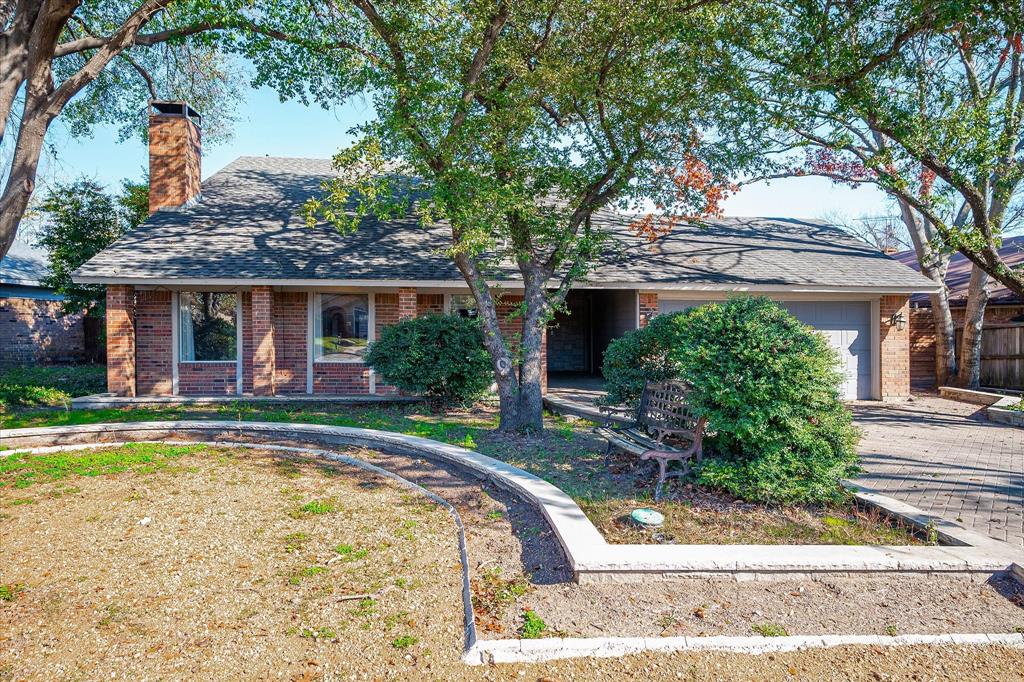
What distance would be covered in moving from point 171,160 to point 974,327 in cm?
2020

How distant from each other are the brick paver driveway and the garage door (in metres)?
2.18

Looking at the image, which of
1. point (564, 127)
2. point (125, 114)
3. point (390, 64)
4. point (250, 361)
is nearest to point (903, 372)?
point (564, 127)

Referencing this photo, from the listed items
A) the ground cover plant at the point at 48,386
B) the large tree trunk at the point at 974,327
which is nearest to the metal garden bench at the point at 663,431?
the ground cover plant at the point at 48,386

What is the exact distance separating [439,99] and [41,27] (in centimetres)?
525

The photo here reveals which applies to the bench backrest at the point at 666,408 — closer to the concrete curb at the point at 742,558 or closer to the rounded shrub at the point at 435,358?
the concrete curb at the point at 742,558

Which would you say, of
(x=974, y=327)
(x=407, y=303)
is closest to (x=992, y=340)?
(x=974, y=327)

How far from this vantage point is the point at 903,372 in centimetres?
1341

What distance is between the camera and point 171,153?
45.0 ft

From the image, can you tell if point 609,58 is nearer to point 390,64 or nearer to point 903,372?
point 390,64

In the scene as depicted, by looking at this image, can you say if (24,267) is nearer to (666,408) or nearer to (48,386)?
(48,386)

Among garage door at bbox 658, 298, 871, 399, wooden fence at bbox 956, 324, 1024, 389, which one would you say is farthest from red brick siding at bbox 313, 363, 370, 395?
wooden fence at bbox 956, 324, 1024, 389

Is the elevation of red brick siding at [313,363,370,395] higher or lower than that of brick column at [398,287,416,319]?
lower

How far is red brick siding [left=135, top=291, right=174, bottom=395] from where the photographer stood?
12.2 meters

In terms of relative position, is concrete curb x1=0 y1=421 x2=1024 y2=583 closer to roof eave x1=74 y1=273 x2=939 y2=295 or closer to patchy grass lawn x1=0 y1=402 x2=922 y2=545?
patchy grass lawn x1=0 y1=402 x2=922 y2=545
